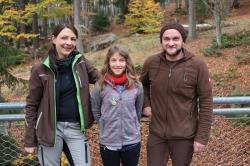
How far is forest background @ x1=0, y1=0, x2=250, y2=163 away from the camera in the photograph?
A: 49.0 feet

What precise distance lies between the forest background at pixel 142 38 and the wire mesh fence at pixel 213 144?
284mm

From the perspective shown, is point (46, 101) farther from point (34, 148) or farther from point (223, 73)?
point (223, 73)

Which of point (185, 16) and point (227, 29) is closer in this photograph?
point (227, 29)

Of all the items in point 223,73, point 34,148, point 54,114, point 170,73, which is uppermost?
point 170,73

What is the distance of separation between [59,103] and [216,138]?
299cm

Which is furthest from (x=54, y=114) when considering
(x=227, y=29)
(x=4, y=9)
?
(x=227, y=29)

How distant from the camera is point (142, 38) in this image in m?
30.0

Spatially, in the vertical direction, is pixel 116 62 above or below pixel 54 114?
above

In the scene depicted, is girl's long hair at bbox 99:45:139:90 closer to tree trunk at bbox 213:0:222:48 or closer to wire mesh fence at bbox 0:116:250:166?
wire mesh fence at bbox 0:116:250:166

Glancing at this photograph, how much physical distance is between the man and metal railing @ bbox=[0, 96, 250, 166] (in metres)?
0.49

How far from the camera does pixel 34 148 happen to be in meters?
4.07

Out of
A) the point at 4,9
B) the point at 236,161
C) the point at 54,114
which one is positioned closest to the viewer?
the point at 54,114

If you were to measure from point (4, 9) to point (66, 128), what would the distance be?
1794cm

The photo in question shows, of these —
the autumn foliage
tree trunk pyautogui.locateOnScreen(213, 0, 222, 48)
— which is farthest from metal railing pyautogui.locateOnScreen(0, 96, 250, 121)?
the autumn foliage
